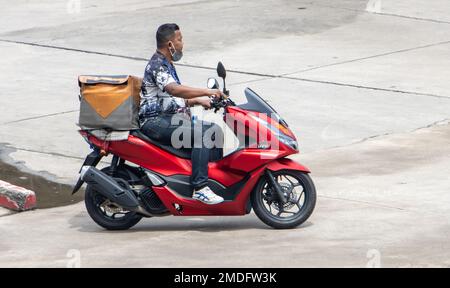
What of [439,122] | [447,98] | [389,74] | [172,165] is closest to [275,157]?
[172,165]

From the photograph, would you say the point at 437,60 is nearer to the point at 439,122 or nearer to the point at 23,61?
the point at 439,122

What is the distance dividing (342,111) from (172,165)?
16.2 feet

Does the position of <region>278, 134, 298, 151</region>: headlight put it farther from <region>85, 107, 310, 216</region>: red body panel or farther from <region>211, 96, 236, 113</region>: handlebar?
<region>211, 96, 236, 113</region>: handlebar

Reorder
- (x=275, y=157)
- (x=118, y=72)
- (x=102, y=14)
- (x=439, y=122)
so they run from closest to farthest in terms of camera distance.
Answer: (x=275, y=157), (x=439, y=122), (x=118, y=72), (x=102, y=14)

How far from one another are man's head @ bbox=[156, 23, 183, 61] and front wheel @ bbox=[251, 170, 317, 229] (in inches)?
52.8

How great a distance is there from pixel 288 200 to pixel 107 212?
5.27ft

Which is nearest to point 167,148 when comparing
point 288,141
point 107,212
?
point 107,212

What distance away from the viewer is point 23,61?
663 inches

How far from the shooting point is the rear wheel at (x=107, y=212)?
986cm

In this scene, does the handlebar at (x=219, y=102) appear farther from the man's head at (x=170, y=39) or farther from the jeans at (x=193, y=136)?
the man's head at (x=170, y=39)

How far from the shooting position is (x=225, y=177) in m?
9.72

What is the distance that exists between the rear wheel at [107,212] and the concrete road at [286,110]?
14 cm

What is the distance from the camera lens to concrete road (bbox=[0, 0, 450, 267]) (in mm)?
9133
